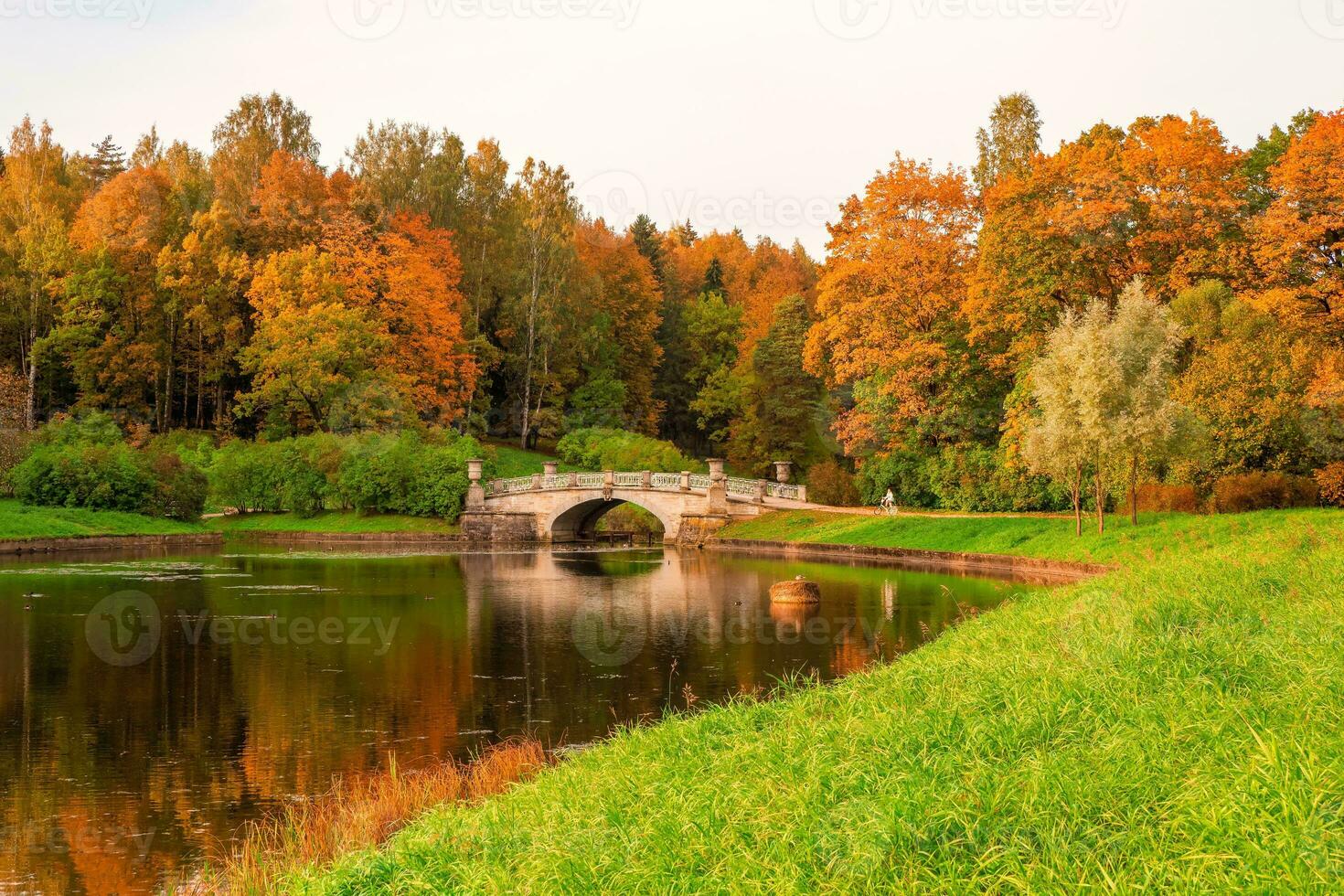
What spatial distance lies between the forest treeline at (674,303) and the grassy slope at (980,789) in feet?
82.4

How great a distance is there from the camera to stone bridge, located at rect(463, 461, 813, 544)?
50250 millimetres

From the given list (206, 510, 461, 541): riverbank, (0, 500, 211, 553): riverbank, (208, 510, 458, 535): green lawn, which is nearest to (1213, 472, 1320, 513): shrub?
(206, 510, 461, 541): riverbank

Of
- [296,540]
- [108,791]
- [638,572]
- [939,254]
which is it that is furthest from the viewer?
[296,540]

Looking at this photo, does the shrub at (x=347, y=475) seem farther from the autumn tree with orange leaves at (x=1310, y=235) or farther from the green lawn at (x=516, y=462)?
the autumn tree with orange leaves at (x=1310, y=235)

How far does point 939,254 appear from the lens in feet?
156

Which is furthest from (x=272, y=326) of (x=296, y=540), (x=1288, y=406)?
(x=1288, y=406)

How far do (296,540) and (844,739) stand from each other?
152ft

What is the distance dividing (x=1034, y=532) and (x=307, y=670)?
25.5 m

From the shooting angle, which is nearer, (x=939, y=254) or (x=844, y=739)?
(x=844, y=739)

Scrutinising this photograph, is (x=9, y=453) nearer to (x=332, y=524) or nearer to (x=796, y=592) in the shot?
(x=332, y=524)

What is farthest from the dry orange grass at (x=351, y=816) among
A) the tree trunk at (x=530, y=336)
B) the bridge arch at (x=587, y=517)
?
the tree trunk at (x=530, y=336)

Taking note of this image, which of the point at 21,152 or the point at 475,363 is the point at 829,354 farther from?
the point at 21,152

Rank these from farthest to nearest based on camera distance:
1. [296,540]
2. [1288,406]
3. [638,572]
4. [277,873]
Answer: [296,540] → [638,572] → [1288,406] → [277,873]

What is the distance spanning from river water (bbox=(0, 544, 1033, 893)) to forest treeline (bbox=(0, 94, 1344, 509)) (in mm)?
12780
